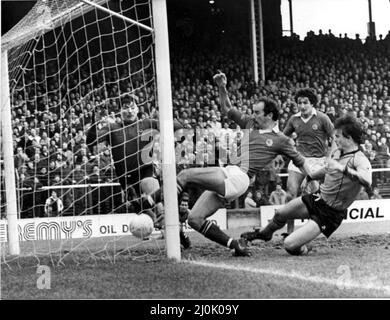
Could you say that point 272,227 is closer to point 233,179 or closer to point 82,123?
point 233,179

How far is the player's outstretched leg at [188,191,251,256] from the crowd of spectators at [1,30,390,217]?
0.87 feet

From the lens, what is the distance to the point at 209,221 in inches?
243

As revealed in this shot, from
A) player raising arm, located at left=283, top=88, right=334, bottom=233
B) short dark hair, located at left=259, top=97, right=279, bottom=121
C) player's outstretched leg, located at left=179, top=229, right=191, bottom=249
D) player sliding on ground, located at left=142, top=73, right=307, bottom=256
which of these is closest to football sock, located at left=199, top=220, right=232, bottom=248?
player sliding on ground, located at left=142, top=73, right=307, bottom=256

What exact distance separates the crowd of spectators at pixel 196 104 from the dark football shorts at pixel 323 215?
32 centimetres

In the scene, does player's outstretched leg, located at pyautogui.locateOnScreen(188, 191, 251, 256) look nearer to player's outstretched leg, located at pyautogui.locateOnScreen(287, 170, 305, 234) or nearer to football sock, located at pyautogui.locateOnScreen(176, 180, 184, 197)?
football sock, located at pyautogui.locateOnScreen(176, 180, 184, 197)

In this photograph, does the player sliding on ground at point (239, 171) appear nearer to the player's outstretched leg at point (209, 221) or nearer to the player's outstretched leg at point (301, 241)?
the player's outstretched leg at point (209, 221)

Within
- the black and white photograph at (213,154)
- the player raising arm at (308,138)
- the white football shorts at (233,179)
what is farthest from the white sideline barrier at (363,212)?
the white football shorts at (233,179)

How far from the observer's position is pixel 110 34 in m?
6.80

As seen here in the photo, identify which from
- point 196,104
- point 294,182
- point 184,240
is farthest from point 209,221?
point 196,104

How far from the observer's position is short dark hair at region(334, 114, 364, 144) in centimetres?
605

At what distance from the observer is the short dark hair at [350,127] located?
6.05 meters

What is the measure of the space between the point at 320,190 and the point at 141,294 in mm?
1572

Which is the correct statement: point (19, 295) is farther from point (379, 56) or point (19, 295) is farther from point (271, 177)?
point (379, 56)

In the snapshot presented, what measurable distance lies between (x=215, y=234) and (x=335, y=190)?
97 cm
